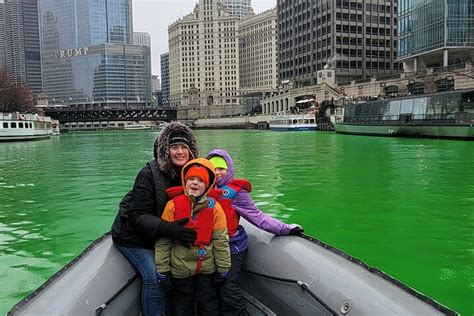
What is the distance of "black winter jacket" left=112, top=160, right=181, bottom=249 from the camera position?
4.06 metres

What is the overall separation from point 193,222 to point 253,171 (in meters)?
16.1

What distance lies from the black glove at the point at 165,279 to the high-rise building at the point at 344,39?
111516 millimetres

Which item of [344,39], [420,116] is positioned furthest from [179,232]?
[344,39]

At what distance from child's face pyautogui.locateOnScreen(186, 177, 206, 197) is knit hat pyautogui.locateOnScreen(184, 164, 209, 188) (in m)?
0.03

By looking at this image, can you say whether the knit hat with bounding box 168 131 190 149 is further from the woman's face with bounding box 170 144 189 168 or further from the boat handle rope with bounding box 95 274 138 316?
the boat handle rope with bounding box 95 274 138 316

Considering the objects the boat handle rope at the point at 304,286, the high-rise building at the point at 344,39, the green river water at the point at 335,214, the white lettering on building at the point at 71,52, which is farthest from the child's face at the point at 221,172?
the white lettering on building at the point at 71,52

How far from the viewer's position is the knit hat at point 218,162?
451 centimetres

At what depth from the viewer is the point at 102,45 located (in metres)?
184

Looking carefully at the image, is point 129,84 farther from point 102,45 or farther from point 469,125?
point 469,125

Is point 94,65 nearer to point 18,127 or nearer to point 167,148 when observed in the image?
point 18,127

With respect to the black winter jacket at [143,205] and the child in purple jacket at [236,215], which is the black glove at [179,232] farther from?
the child in purple jacket at [236,215]

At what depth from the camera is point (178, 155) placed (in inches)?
167

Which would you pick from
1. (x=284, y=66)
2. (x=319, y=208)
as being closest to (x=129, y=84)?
(x=284, y=66)

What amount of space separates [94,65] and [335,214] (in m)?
187
